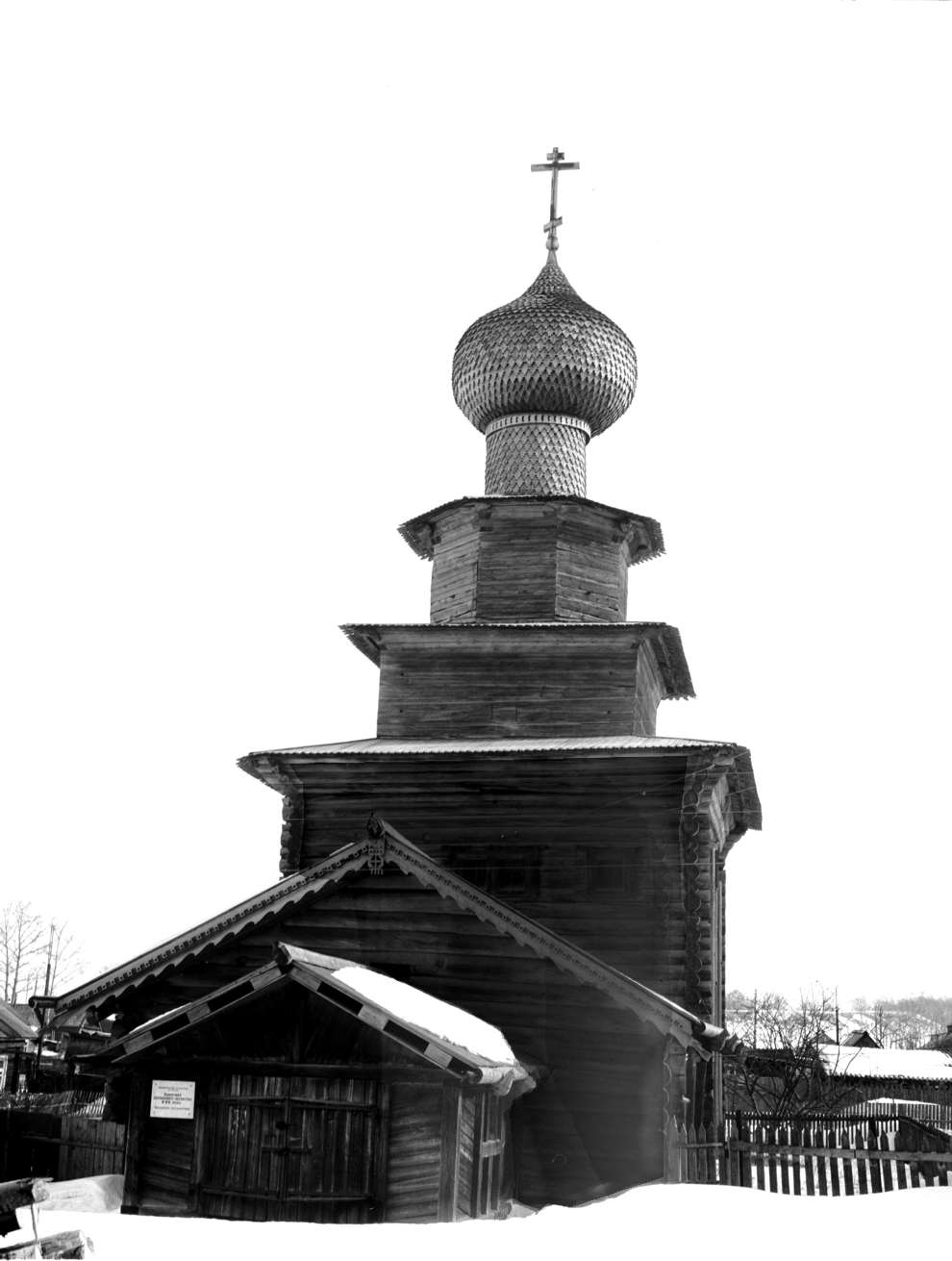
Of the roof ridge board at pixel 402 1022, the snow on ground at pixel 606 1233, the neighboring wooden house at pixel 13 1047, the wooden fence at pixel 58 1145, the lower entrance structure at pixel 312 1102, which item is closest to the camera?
the snow on ground at pixel 606 1233

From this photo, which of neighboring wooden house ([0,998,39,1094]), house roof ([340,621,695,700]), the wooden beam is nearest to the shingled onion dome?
house roof ([340,621,695,700])

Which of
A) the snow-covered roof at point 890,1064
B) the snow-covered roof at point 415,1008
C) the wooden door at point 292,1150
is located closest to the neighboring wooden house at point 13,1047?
the wooden door at point 292,1150

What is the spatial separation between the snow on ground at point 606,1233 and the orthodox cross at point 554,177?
1774 centimetres

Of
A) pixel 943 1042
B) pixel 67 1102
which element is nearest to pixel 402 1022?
pixel 67 1102

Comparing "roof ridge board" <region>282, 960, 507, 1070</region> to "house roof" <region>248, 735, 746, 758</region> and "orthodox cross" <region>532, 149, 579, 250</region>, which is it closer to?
"house roof" <region>248, 735, 746, 758</region>

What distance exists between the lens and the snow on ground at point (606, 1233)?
948 centimetres

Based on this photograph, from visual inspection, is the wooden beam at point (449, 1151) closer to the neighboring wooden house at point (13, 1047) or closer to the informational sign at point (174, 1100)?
the informational sign at point (174, 1100)

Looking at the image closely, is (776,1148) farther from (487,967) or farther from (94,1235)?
(94,1235)

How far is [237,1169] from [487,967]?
11.5 ft

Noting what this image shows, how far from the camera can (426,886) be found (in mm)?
14453

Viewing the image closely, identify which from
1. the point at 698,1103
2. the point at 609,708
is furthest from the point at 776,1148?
the point at 609,708

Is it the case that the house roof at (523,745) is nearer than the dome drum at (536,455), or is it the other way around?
the house roof at (523,745)

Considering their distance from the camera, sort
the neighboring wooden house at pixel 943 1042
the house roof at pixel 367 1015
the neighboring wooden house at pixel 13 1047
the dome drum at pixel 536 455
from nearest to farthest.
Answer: the house roof at pixel 367 1015, the dome drum at pixel 536 455, the neighboring wooden house at pixel 13 1047, the neighboring wooden house at pixel 943 1042

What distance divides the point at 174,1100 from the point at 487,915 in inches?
148
